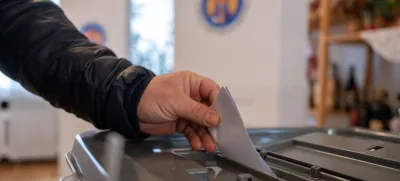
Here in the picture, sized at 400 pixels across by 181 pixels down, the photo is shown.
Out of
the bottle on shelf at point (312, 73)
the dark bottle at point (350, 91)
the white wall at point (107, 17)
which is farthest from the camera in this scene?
the bottle on shelf at point (312, 73)

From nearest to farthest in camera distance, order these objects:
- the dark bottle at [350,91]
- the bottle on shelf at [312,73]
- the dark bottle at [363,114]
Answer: the dark bottle at [363,114]
the dark bottle at [350,91]
the bottle on shelf at [312,73]

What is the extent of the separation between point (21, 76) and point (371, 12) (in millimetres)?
1614

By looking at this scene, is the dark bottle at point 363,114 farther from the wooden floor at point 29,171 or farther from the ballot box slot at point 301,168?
the wooden floor at point 29,171

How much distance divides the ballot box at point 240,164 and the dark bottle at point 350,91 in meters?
1.60

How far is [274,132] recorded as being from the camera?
2.27 feet

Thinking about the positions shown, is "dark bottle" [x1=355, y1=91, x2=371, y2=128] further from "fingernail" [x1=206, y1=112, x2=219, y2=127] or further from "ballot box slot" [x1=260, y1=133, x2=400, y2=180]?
"fingernail" [x1=206, y1=112, x2=219, y2=127]

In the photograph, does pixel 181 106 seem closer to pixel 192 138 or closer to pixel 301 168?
pixel 192 138

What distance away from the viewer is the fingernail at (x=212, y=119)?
1.70 ft

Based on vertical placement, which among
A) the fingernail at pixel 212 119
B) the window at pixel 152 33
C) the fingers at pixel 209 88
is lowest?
the fingernail at pixel 212 119

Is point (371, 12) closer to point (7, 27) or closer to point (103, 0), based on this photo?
point (103, 0)

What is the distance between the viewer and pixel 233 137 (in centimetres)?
49

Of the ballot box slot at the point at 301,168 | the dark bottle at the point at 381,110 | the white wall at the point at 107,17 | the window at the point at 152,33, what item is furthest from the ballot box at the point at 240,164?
the window at the point at 152,33

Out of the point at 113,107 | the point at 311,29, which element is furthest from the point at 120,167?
the point at 311,29

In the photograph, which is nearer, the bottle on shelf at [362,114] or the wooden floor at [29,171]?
the bottle on shelf at [362,114]
